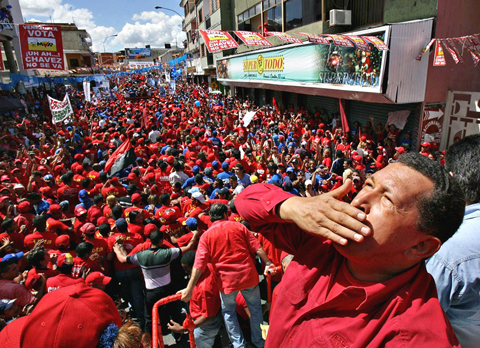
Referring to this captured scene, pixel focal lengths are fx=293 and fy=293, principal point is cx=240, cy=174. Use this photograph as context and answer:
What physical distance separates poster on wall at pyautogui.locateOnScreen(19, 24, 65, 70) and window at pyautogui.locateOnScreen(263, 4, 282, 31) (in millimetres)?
9614

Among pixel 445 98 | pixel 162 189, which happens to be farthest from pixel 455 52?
pixel 162 189

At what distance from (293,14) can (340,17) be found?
4165 mm

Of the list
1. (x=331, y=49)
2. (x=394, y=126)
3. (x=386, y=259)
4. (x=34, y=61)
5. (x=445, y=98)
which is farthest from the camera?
(x=34, y=61)

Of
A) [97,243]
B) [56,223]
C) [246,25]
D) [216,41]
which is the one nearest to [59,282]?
[97,243]

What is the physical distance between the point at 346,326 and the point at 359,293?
0.13m

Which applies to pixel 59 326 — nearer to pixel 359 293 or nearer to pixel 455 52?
pixel 359 293

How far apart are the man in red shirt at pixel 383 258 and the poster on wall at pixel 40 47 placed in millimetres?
13397

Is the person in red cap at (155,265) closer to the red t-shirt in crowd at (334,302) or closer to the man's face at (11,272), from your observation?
the man's face at (11,272)

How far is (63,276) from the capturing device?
10.7 feet

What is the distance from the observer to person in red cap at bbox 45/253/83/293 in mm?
3150

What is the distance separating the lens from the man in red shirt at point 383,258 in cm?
100

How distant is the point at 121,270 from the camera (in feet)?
12.5

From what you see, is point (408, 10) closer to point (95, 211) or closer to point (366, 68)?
point (366, 68)

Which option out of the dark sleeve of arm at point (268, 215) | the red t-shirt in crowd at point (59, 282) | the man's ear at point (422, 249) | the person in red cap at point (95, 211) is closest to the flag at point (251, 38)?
the person in red cap at point (95, 211)
